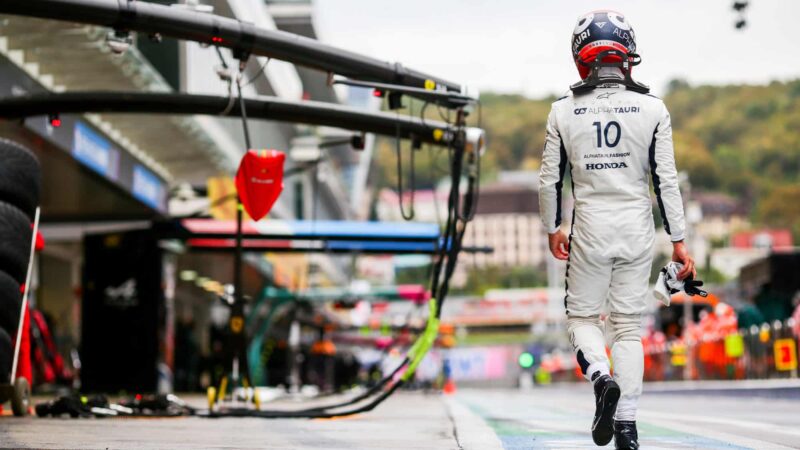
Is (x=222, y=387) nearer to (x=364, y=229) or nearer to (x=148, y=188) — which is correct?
(x=364, y=229)

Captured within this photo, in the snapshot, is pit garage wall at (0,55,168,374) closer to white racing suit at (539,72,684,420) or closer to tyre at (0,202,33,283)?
tyre at (0,202,33,283)

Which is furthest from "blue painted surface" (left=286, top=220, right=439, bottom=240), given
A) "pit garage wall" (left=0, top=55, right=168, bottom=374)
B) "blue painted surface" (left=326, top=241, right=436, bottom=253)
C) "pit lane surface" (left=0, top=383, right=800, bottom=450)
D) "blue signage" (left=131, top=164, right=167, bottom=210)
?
"pit lane surface" (left=0, top=383, right=800, bottom=450)

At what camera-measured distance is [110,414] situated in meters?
10.8

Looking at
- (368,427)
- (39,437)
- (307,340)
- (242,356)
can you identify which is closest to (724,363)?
(242,356)

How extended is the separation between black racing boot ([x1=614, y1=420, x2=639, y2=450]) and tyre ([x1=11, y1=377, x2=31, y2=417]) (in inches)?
225

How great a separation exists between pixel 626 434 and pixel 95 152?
12599 mm

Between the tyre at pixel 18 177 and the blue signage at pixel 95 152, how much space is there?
23.9 ft

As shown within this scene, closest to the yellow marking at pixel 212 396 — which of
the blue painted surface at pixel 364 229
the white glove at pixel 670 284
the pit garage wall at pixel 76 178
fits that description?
the pit garage wall at pixel 76 178

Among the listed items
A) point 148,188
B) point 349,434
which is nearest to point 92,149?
point 148,188

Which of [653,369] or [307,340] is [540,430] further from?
[307,340]

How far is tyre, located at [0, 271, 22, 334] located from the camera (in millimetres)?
8586

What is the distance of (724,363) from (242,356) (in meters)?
18.4

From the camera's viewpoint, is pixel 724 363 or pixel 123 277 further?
pixel 724 363

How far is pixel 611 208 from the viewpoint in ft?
20.4
